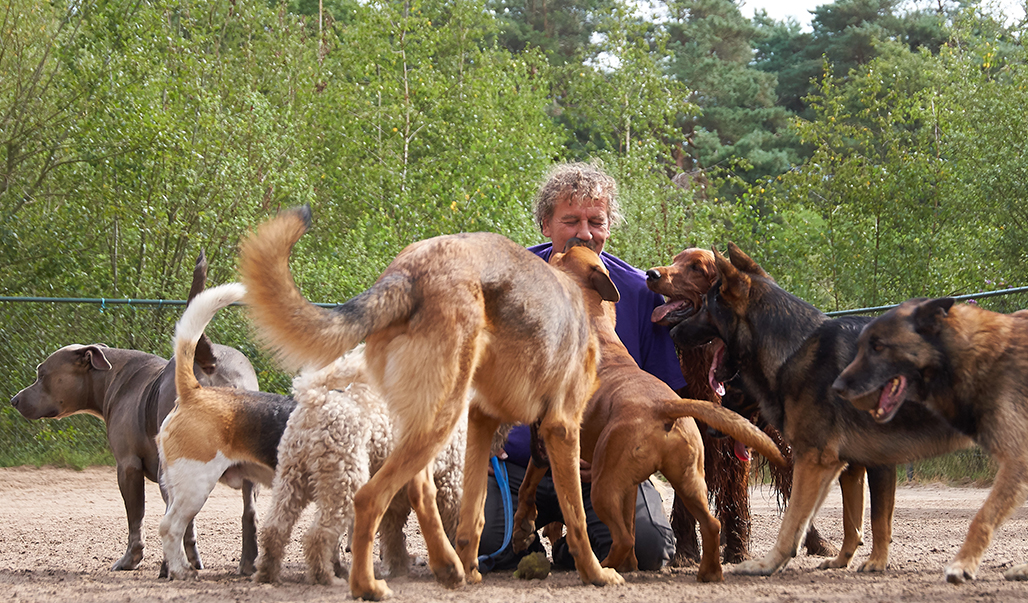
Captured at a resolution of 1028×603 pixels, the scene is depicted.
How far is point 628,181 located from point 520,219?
5.31m

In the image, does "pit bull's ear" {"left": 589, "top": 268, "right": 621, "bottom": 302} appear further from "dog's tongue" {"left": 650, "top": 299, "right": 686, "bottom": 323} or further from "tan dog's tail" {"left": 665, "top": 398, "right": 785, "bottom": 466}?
"dog's tongue" {"left": 650, "top": 299, "right": 686, "bottom": 323}

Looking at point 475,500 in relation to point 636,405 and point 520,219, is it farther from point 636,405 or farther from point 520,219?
point 520,219

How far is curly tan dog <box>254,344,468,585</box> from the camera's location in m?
5.05

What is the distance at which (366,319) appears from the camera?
385 cm

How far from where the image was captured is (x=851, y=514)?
529 cm

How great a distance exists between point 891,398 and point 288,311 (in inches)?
120

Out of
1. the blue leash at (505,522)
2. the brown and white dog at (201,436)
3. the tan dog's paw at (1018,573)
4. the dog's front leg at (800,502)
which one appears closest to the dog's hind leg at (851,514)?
the dog's front leg at (800,502)

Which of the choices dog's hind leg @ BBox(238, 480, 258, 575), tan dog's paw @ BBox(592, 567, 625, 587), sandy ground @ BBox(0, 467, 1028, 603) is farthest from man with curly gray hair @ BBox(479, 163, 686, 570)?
dog's hind leg @ BBox(238, 480, 258, 575)

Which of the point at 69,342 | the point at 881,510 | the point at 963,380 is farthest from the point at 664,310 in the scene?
the point at 69,342

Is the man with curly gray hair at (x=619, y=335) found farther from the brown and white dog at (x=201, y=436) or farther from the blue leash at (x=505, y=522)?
the brown and white dog at (x=201, y=436)

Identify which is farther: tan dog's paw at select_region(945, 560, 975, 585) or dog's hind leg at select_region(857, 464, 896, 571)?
dog's hind leg at select_region(857, 464, 896, 571)

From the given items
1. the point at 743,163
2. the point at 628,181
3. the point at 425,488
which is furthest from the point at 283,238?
the point at 743,163

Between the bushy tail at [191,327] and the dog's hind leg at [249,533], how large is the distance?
0.91 metres

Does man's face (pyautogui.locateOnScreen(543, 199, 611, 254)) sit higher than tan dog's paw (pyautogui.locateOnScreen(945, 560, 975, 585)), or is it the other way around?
man's face (pyautogui.locateOnScreen(543, 199, 611, 254))
